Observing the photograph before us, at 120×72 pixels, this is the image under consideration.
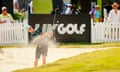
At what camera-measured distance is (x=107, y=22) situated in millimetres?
23469

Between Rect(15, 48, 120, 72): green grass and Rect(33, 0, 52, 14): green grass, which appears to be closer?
Rect(15, 48, 120, 72): green grass

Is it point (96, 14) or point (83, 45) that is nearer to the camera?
point (83, 45)

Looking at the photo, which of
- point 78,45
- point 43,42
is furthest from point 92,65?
point 78,45

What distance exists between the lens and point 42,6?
27.3 metres

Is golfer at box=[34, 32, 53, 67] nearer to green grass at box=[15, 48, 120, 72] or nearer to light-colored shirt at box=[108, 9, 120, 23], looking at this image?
green grass at box=[15, 48, 120, 72]

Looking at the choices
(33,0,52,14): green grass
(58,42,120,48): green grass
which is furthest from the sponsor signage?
(33,0,52,14): green grass

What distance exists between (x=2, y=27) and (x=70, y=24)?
3.06m

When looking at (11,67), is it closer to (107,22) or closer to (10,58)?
(10,58)

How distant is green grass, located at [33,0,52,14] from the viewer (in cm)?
2725

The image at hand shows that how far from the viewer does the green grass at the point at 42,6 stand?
27252 millimetres

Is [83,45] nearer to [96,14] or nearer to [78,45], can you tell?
[78,45]

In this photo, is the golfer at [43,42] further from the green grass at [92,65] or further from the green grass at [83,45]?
the green grass at [83,45]

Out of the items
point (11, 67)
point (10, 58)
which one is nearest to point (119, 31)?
point (10, 58)

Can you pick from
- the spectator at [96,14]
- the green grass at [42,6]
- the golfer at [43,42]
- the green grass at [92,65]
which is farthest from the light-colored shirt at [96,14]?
the green grass at [92,65]
